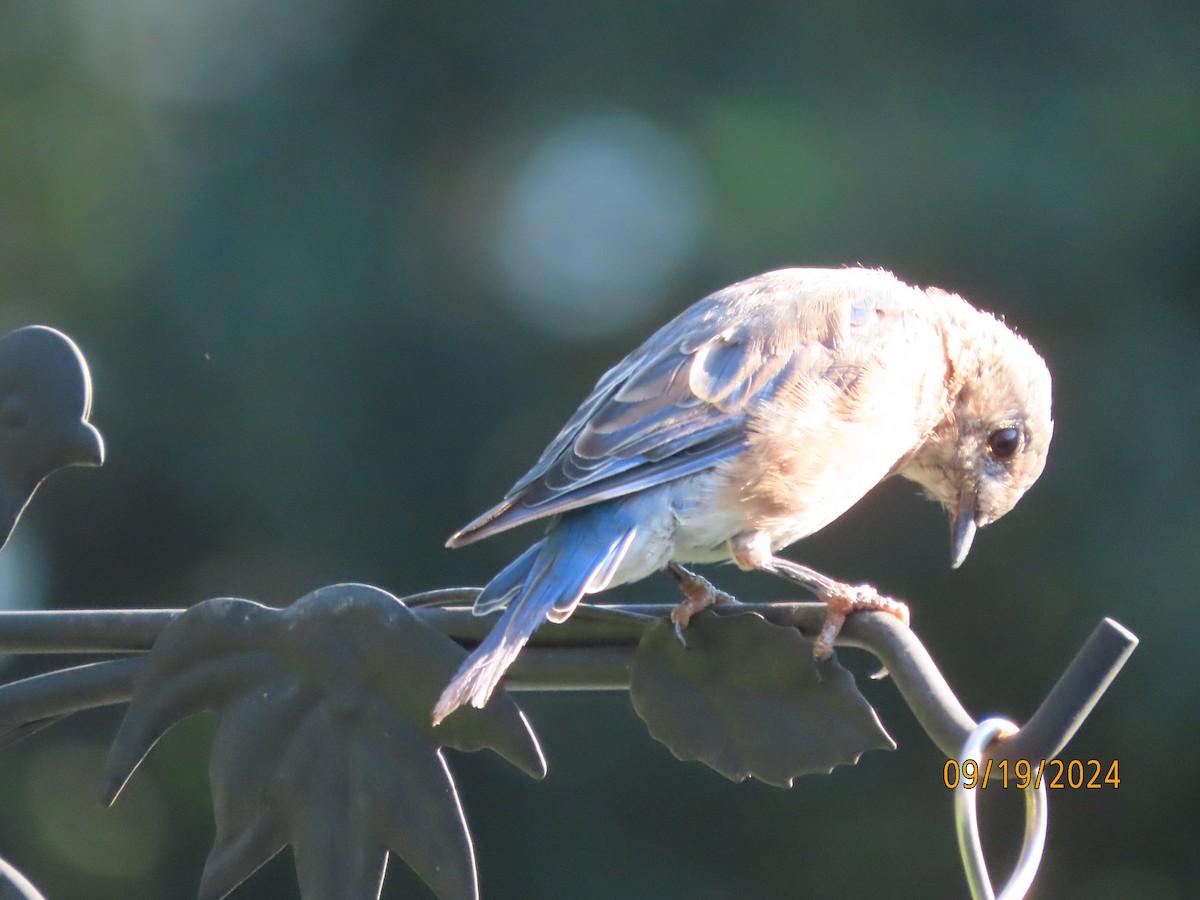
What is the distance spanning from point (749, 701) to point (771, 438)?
3.17 ft

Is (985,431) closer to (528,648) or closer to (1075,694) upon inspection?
(528,648)

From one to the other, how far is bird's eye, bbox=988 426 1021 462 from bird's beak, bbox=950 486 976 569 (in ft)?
0.32

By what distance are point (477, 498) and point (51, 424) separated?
2.95m

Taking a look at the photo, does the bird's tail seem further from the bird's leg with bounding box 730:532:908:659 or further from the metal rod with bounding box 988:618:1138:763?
the metal rod with bounding box 988:618:1138:763

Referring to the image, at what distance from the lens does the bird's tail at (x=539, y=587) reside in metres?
1.75

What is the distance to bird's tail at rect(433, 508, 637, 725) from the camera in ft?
5.73

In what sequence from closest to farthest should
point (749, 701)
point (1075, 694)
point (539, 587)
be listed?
point (1075, 694), point (749, 701), point (539, 587)

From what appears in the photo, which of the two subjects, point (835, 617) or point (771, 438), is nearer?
point (835, 617)

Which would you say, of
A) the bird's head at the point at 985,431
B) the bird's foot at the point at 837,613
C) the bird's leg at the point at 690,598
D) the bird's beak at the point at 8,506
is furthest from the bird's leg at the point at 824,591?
the bird's beak at the point at 8,506

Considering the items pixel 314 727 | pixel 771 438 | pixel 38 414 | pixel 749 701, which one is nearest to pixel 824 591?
pixel 771 438

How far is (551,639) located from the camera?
1980 millimetres

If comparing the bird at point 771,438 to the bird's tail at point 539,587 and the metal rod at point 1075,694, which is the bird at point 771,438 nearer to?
the bird's tail at point 539,587

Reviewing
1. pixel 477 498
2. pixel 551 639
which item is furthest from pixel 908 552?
pixel 551 639

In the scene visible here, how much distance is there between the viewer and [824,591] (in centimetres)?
234
